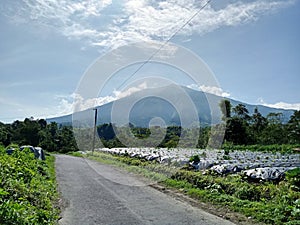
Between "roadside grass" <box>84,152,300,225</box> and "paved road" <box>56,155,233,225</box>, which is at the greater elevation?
"roadside grass" <box>84,152,300,225</box>

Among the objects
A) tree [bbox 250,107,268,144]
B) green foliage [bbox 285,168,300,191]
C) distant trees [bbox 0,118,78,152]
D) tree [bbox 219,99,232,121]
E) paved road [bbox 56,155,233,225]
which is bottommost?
paved road [bbox 56,155,233,225]

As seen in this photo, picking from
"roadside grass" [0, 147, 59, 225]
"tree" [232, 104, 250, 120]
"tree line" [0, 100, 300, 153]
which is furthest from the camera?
"tree" [232, 104, 250, 120]

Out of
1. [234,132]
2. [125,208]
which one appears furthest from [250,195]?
[234,132]

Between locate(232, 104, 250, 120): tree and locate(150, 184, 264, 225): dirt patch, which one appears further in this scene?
locate(232, 104, 250, 120): tree

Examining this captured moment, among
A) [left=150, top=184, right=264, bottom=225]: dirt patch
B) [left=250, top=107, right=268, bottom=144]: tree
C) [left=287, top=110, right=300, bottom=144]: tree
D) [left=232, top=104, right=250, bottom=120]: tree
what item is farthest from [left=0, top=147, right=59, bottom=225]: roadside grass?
[left=232, top=104, right=250, bottom=120]: tree

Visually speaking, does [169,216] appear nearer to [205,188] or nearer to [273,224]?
[273,224]

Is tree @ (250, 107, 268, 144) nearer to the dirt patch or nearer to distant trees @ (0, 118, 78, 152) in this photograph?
distant trees @ (0, 118, 78, 152)

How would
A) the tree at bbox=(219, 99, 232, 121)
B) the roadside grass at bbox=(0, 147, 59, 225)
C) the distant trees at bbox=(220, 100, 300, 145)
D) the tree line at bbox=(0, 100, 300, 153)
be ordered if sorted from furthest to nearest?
the tree at bbox=(219, 99, 232, 121), the distant trees at bbox=(220, 100, 300, 145), the tree line at bbox=(0, 100, 300, 153), the roadside grass at bbox=(0, 147, 59, 225)

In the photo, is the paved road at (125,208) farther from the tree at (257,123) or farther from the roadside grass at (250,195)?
the tree at (257,123)

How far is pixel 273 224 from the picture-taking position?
20.8 ft

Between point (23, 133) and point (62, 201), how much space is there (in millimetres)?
44849

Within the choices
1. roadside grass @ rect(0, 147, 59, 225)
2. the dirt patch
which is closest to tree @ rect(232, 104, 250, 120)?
the dirt patch

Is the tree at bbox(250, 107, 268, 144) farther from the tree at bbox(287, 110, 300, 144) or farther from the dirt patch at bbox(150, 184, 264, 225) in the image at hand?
the dirt patch at bbox(150, 184, 264, 225)

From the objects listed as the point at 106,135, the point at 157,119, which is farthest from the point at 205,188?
the point at 106,135
